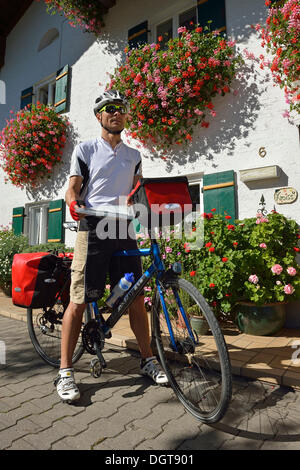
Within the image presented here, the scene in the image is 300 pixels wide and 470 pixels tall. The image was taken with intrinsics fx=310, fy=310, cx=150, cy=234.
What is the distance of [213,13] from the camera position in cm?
522

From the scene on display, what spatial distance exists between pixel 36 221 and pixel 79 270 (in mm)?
6843

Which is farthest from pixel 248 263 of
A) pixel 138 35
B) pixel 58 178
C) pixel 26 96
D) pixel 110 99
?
pixel 26 96

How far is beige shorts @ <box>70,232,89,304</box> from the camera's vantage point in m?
2.27

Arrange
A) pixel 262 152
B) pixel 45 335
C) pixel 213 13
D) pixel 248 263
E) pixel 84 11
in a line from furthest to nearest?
1. pixel 84 11
2. pixel 213 13
3. pixel 262 152
4. pixel 248 263
5. pixel 45 335

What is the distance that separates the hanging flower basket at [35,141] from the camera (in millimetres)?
7355

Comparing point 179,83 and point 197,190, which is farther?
point 197,190

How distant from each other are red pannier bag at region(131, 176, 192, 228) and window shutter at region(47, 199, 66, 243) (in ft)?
18.3

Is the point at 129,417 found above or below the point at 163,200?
below

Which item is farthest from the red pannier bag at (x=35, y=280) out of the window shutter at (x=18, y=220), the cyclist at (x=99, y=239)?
the window shutter at (x=18, y=220)

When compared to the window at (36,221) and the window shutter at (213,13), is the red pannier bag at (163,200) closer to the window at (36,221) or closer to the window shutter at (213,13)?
the window shutter at (213,13)

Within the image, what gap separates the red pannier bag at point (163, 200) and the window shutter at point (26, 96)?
828 centimetres

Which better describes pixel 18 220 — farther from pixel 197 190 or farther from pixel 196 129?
pixel 196 129

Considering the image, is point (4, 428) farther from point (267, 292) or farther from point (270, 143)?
point (270, 143)

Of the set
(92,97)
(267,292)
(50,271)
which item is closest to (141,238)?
(267,292)
